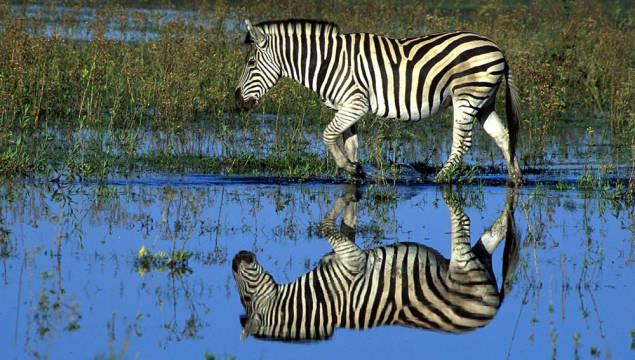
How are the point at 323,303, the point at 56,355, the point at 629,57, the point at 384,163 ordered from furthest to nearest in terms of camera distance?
the point at 629,57, the point at 384,163, the point at 323,303, the point at 56,355

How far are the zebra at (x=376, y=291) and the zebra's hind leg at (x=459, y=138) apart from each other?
2.76 meters

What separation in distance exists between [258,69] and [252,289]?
5.12 m

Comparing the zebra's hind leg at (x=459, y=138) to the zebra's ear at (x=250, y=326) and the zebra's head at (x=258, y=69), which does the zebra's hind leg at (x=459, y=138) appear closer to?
the zebra's head at (x=258, y=69)

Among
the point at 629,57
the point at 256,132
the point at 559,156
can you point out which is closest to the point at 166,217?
the point at 256,132

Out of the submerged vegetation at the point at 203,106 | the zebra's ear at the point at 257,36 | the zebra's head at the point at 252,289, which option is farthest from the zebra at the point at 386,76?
the zebra's head at the point at 252,289

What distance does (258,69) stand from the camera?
1115 cm

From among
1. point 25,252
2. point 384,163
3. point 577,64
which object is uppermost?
point 577,64

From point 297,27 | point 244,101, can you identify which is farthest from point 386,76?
point 244,101

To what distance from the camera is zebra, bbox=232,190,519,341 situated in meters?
5.86

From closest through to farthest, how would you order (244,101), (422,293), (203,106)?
(422,293) → (244,101) → (203,106)

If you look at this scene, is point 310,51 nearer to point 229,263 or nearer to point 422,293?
point 229,263

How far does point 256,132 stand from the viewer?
496 inches

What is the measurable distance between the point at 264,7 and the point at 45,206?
11.2m

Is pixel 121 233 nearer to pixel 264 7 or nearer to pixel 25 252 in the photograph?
pixel 25 252
